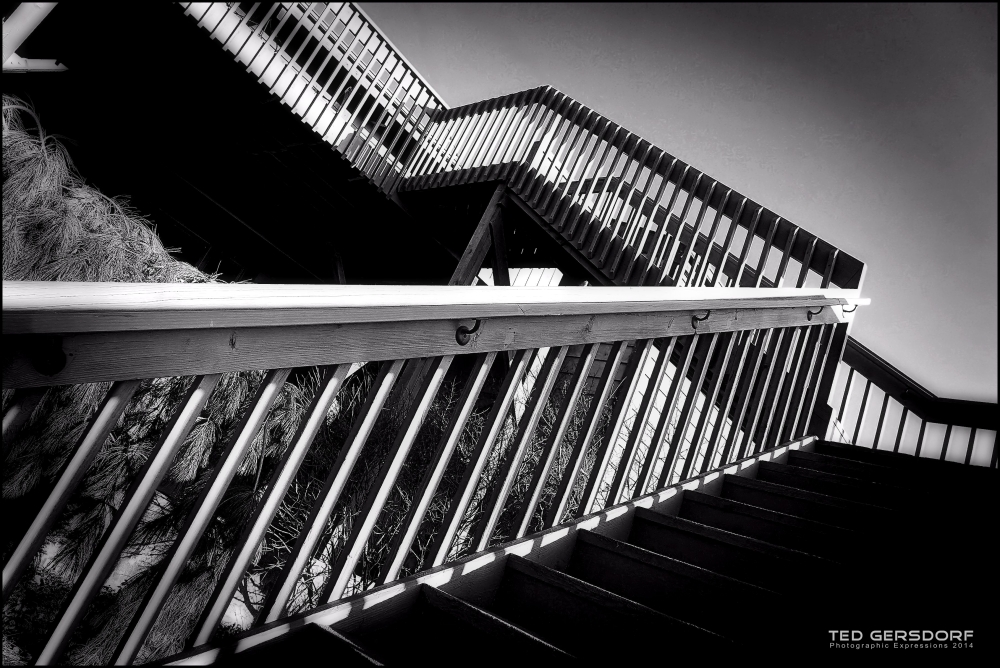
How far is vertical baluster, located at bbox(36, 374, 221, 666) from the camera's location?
1.02 meters

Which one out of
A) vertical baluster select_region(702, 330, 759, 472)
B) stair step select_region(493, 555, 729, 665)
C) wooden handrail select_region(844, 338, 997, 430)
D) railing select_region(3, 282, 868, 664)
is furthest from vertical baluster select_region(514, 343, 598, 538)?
wooden handrail select_region(844, 338, 997, 430)

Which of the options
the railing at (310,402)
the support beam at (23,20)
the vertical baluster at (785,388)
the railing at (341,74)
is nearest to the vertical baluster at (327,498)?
the railing at (310,402)

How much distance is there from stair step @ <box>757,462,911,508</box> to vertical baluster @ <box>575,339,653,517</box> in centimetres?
110

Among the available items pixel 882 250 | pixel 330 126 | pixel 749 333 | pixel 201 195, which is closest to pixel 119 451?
pixel 749 333

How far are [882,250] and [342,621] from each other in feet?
25.7

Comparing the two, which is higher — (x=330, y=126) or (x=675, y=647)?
(x=330, y=126)

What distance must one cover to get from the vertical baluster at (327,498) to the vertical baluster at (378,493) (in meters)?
0.06

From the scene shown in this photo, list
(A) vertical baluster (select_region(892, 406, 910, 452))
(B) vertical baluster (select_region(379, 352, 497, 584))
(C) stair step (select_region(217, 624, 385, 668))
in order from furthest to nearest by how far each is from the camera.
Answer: (A) vertical baluster (select_region(892, 406, 910, 452))
(B) vertical baluster (select_region(379, 352, 497, 584))
(C) stair step (select_region(217, 624, 385, 668))

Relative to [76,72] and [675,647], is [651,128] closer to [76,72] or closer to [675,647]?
[76,72]

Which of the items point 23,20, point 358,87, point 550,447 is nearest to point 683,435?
point 550,447

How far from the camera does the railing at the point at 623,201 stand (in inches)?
163

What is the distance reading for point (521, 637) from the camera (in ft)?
4.37

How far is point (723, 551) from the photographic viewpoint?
2.03m

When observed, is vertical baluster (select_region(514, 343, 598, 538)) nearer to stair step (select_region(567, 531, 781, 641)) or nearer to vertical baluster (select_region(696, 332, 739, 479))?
stair step (select_region(567, 531, 781, 641))
